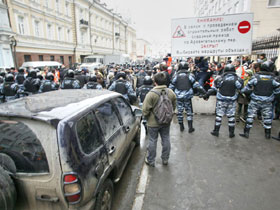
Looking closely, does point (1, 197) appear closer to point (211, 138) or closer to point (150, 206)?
point (150, 206)

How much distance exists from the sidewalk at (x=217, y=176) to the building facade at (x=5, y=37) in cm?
1796

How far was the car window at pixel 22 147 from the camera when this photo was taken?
1.81 m

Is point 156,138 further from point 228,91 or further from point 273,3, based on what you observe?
point 273,3

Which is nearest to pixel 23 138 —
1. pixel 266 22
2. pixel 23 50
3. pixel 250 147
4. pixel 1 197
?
pixel 1 197

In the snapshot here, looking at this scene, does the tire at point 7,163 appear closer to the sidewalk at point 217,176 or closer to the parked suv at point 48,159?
the parked suv at point 48,159

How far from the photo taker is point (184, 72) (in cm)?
501

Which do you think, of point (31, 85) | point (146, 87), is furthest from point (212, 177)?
point (31, 85)

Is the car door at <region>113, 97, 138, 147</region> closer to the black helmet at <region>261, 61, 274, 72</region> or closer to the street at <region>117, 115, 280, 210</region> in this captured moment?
the street at <region>117, 115, 280, 210</region>

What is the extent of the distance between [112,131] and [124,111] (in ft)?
2.81

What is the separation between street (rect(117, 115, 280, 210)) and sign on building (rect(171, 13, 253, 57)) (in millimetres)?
2933

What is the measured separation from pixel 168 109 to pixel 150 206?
156 cm

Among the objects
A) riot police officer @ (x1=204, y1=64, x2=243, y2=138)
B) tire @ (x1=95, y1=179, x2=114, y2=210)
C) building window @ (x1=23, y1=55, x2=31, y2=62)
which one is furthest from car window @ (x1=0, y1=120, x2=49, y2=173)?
building window @ (x1=23, y1=55, x2=31, y2=62)

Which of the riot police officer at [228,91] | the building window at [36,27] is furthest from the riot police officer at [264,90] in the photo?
the building window at [36,27]

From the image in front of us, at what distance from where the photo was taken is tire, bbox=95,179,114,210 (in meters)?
2.18
